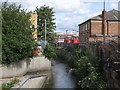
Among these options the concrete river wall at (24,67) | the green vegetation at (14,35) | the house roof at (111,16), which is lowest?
the concrete river wall at (24,67)

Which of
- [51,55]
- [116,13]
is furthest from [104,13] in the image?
[51,55]

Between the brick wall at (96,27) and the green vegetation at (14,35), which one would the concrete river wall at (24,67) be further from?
the brick wall at (96,27)

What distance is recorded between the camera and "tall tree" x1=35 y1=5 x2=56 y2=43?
29.8 meters

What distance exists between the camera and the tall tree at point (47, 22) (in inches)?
1172

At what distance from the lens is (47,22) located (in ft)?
98.6

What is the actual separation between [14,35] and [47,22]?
16.3m

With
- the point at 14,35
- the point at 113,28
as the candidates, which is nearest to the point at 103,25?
the point at 113,28

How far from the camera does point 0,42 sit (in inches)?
498

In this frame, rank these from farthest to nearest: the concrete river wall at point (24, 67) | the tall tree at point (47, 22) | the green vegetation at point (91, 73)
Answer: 1. the tall tree at point (47, 22)
2. the concrete river wall at point (24, 67)
3. the green vegetation at point (91, 73)

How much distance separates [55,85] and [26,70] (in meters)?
4.53

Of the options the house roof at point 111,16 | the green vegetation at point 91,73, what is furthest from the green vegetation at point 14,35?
the house roof at point 111,16

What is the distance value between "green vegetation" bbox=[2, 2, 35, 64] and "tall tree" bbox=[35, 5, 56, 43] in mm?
13406

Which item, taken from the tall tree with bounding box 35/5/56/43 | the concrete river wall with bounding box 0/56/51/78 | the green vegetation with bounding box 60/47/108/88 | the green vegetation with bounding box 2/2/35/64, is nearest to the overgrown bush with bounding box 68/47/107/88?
the green vegetation with bounding box 60/47/108/88

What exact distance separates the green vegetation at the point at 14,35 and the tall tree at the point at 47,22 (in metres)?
13.4
